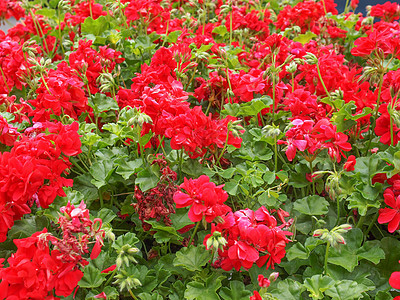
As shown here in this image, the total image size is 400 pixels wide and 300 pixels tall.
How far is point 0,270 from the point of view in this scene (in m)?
1.10

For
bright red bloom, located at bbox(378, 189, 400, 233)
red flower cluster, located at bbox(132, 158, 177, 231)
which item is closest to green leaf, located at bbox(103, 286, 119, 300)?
red flower cluster, located at bbox(132, 158, 177, 231)

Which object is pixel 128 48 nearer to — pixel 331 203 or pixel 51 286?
pixel 331 203

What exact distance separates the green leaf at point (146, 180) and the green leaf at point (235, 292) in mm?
367

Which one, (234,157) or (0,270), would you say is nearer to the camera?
(0,270)

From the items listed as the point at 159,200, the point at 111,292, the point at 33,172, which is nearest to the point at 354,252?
the point at 159,200

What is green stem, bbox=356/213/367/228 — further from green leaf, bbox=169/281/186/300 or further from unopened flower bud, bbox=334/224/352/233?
green leaf, bbox=169/281/186/300

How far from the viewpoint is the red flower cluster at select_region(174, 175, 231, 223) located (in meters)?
1.13

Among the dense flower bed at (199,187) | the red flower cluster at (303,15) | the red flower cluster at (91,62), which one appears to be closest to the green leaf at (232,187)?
the dense flower bed at (199,187)

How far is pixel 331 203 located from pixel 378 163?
0.67 feet

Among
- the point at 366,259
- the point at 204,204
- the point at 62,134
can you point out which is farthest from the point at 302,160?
the point at 62,134

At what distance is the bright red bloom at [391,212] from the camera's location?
4.07ft

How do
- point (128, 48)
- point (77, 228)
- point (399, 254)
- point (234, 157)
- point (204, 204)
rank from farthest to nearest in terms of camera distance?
point (128, 48) < point (234, 157) < point (399, 254) < point (204, 204) < point (77, 228)

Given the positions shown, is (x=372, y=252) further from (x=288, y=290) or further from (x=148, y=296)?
(x=148, y=296)

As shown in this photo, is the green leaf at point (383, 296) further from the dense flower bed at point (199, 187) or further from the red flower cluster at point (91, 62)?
the red flower cluster at point (91, 62)
